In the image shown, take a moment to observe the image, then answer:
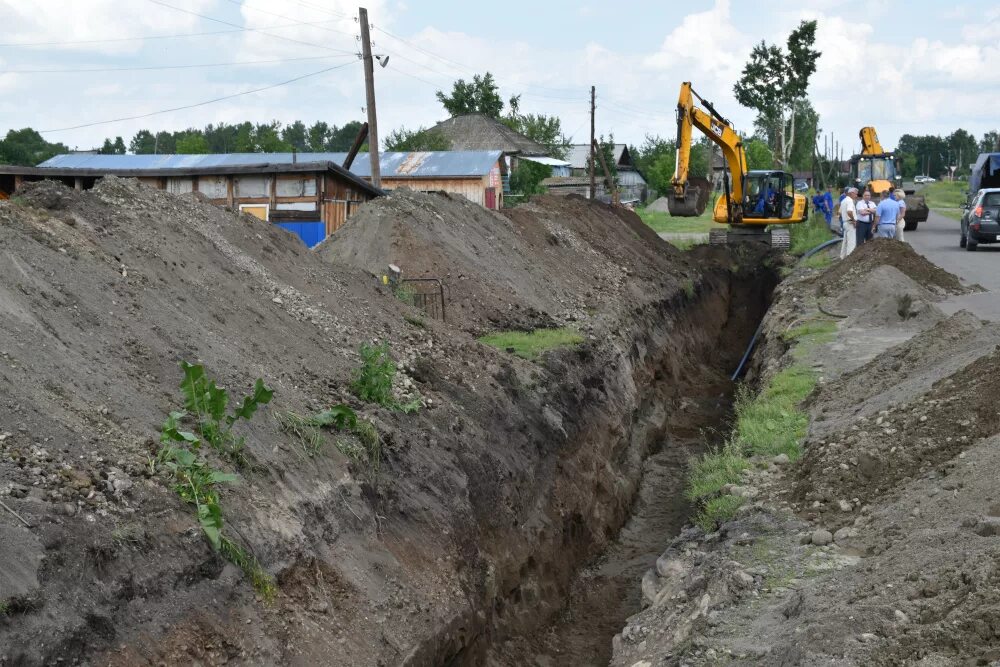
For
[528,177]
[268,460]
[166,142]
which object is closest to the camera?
[268,460]

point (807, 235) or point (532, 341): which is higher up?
point (807, 235)

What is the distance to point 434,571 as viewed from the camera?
8.25 meters

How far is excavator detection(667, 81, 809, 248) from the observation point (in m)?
28.9

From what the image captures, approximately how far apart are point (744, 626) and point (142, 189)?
789 cm

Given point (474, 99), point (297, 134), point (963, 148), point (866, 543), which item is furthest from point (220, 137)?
point (866, 543)

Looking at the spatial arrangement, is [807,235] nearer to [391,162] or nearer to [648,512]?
[391,162]

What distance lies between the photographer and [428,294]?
48.2 ft

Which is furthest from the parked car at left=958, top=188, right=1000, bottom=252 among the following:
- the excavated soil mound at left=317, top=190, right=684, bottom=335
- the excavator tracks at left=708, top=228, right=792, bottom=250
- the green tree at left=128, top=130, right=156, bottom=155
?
the green tree at left=128, top=130, right=156, bottom=155

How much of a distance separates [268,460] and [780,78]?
183 feet

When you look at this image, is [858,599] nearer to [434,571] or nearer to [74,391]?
[434,571]

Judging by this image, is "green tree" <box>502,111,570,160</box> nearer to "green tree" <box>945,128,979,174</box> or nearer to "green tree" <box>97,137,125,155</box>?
"green tree" <box>97,137,125,155</box>

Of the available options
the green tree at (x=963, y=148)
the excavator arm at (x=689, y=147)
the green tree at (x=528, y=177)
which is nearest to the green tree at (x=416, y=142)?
the green tree at (x=528, y=177)

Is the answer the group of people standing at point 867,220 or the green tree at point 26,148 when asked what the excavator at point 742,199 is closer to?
the group of people standing at point 867,220

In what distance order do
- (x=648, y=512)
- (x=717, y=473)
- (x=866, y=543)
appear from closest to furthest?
1. (x=866, y=543)
2. (x=717, y=473)
3. (x=648, y=512)
